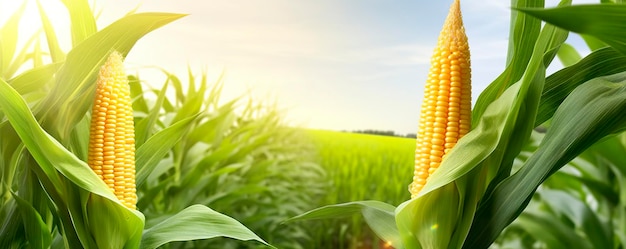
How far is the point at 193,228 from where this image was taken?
741 millimetres

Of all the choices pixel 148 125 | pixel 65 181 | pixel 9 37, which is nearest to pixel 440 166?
pixel 65 181

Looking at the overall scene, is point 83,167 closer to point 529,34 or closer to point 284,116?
point 529,34

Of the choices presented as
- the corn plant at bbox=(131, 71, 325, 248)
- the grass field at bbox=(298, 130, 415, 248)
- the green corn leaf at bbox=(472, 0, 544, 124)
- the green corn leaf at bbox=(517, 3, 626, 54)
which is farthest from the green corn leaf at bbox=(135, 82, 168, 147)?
the grass field at bbox=(298, 130, 415, 248)

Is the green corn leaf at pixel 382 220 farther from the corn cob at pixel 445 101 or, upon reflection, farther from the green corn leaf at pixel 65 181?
the green corn leaf at pixel 65 181

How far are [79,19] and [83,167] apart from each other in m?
0.21

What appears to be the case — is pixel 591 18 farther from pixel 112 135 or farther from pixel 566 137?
pixel 112 135

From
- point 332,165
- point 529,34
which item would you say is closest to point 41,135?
point 529,34

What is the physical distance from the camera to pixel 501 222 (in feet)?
2.15

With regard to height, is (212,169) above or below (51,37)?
below

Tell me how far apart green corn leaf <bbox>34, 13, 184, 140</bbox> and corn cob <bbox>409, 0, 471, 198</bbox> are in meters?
0.29

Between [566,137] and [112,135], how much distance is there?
506mm

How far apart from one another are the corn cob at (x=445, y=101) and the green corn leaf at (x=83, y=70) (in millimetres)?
289

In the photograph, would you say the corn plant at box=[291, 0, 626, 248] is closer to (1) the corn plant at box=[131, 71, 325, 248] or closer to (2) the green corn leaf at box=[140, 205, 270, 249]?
(2) the green corn leaf at box=[140, 205, 270, 249]

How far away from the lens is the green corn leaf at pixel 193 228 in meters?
0.73
